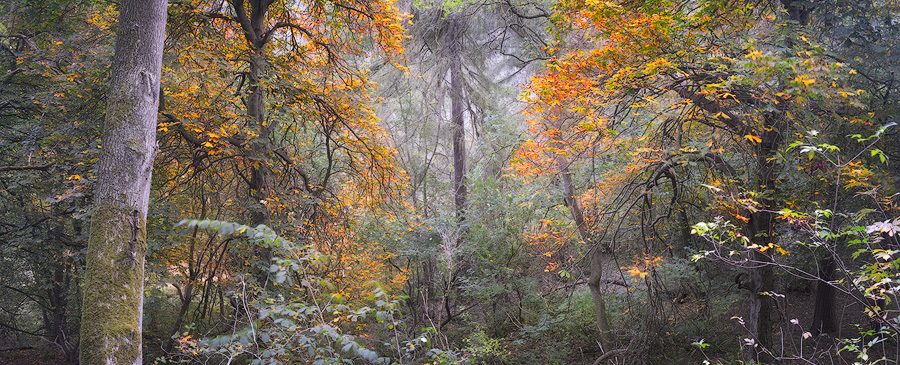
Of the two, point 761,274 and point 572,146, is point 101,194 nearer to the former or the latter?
point 572,146

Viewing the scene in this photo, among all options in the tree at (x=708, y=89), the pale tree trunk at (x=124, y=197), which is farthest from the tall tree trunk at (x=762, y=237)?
the pale tree trunk at (x=124, y=197)

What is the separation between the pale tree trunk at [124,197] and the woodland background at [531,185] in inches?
8.8

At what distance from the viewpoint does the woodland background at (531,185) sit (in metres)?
4.11

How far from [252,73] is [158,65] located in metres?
2.81

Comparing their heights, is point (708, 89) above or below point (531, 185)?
above

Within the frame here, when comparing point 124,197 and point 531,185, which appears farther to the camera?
point 531,185

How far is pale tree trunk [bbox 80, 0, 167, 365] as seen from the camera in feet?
9.88

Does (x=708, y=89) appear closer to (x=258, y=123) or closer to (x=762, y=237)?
(x=762, y=237)

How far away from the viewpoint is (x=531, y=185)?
31.6ft

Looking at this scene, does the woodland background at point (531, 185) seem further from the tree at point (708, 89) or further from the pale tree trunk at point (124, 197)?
the pale tree trunk at point (124, 197)

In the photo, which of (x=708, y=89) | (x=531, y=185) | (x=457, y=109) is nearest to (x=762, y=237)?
(x=708, y=89)

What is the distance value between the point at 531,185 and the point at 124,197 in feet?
24.9

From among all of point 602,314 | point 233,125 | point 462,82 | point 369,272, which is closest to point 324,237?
point 233,125

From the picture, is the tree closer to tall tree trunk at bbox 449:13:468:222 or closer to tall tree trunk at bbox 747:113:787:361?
tall tree trunk at bbox 747:113:787:361
